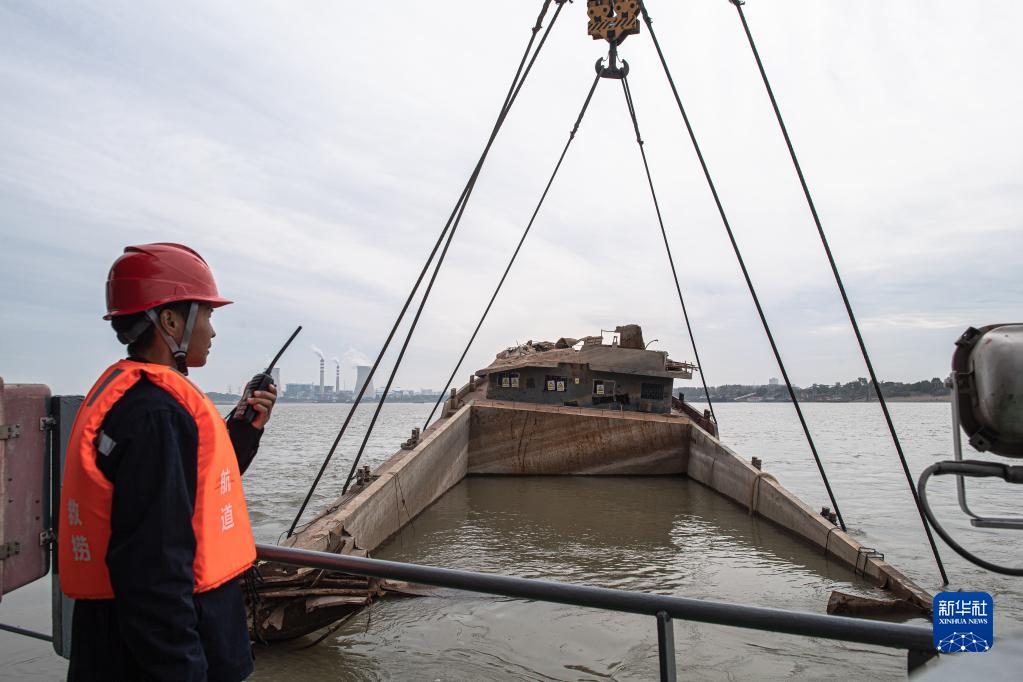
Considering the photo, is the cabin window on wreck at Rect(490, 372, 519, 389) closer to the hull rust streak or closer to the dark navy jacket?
the hull rust streak

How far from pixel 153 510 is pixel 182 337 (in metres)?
0.63

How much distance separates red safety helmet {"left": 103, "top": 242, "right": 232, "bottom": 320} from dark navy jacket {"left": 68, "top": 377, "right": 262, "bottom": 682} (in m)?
0.31

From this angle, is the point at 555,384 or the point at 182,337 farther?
the point at 555,384

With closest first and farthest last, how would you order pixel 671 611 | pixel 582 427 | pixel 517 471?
pixel 671 611 < pixel 582 427 < pixel 517 471

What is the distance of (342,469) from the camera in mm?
20812

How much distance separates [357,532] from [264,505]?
7952 mm

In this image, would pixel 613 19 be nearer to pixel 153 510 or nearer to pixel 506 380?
pixel 153 510

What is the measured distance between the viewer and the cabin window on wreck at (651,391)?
15.2 metres

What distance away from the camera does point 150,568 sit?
1.58 meters

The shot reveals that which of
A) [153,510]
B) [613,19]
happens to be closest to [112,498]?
[153,510]

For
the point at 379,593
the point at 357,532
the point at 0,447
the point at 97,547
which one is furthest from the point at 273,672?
the point at 97,547

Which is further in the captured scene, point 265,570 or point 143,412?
point 265,570

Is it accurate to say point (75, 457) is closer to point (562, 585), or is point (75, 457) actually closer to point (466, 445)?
point (562, 585)

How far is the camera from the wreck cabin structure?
14.9 m
